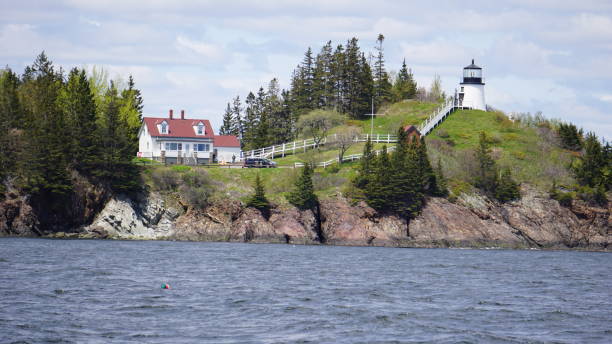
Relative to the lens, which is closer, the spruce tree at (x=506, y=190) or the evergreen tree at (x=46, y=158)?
the evergreen tree at (x=46, y=158)

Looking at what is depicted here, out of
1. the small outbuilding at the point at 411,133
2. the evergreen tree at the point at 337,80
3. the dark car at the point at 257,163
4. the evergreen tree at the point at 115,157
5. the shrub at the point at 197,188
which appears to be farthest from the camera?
the evergreen tree at the point at 337,80

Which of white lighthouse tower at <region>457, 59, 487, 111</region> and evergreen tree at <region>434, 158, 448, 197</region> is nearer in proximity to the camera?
evergreen tree at <region>434, 158, 448, 197</region>

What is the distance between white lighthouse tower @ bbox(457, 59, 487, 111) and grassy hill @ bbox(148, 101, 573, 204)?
2.47 meters

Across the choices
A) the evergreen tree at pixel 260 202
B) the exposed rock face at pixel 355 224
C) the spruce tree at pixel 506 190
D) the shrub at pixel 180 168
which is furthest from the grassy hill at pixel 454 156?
the spruce tree at pixel 506 190

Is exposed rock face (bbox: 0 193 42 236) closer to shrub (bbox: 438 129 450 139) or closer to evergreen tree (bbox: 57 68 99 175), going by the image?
evergreen tree (bbox: 57 68 99 175)

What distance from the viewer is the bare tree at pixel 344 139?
297 feet

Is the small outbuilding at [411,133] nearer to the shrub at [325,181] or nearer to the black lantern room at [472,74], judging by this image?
the shrub at [325,181]

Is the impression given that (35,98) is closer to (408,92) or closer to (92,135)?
(92,135)

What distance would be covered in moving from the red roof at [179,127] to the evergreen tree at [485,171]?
35.3 metres

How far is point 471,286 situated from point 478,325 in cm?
1234

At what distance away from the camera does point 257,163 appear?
284 feet

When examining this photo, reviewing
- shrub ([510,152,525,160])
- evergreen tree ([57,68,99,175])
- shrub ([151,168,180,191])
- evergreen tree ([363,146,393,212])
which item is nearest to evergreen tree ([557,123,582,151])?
shrub ([510,152,525,160])

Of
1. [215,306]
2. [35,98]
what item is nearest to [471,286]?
[215,306]

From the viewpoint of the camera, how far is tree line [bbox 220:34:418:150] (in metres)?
120
